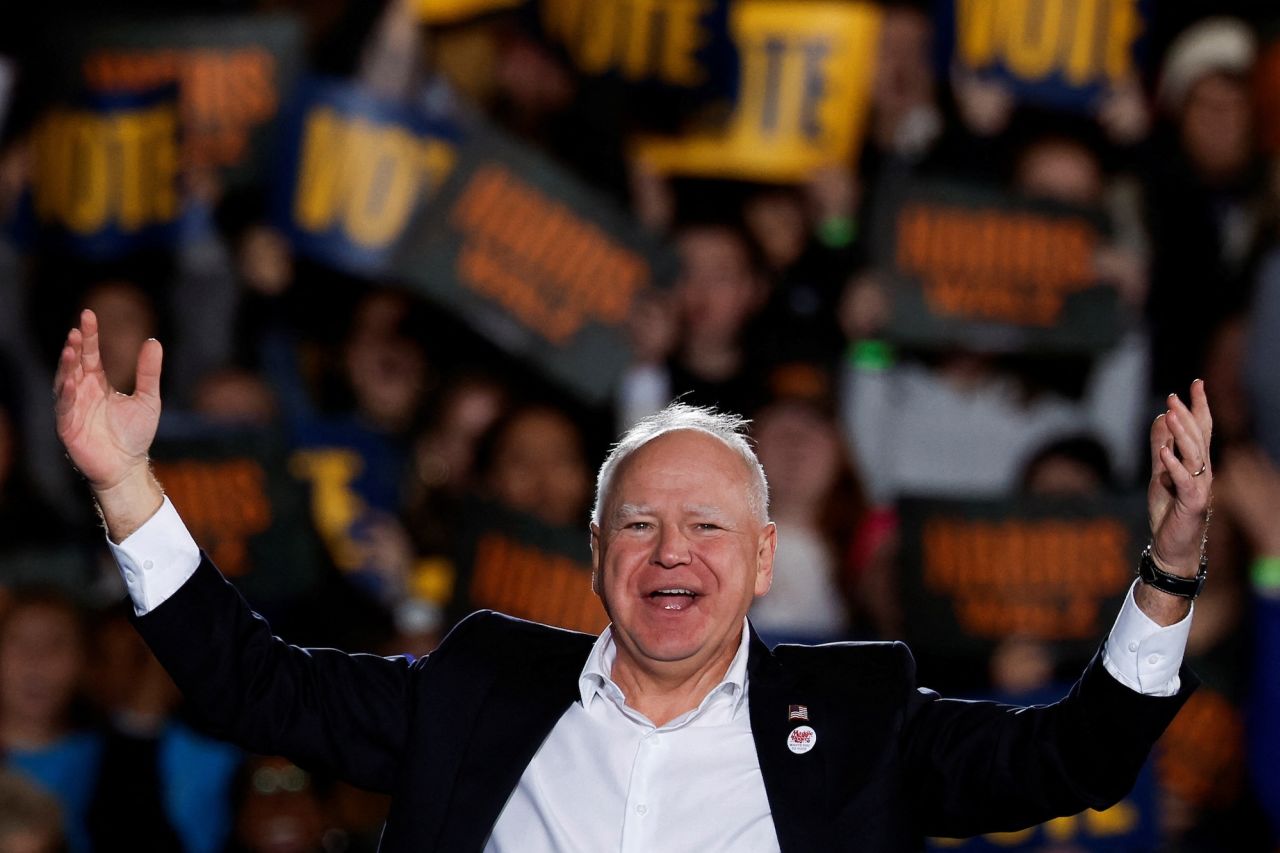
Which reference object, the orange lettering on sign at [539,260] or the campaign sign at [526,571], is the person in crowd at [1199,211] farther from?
the campaign sign at [526,571]

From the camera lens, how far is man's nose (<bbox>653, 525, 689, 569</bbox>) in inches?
100

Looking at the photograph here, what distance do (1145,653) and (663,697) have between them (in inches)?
24.6

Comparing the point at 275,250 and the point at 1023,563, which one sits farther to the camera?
the point at 275,250

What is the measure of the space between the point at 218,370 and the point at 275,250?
1.85 ft

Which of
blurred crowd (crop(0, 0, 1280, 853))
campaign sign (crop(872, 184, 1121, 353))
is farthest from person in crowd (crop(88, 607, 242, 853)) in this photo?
campaign sign (crop(872, 184, 1121, 353))

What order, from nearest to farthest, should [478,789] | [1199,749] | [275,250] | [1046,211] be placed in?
1. [478,789]
2. [1199,749]
3. [1046,211]
4. [275,250]

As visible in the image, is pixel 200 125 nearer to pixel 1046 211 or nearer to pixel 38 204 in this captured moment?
pixel 38 204

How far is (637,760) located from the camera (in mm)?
2506

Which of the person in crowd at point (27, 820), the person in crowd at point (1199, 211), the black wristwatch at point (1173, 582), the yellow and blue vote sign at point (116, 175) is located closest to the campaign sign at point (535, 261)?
the yellow and blue vote sign at point (116, 175)

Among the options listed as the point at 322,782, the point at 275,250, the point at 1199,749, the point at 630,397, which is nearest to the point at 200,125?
the point at 275,250

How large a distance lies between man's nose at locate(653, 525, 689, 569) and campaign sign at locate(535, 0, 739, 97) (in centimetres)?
360

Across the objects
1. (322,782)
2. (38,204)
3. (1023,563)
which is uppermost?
(38,204)

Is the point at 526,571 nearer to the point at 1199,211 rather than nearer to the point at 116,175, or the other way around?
the point at 116,175

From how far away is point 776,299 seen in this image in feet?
19.6
